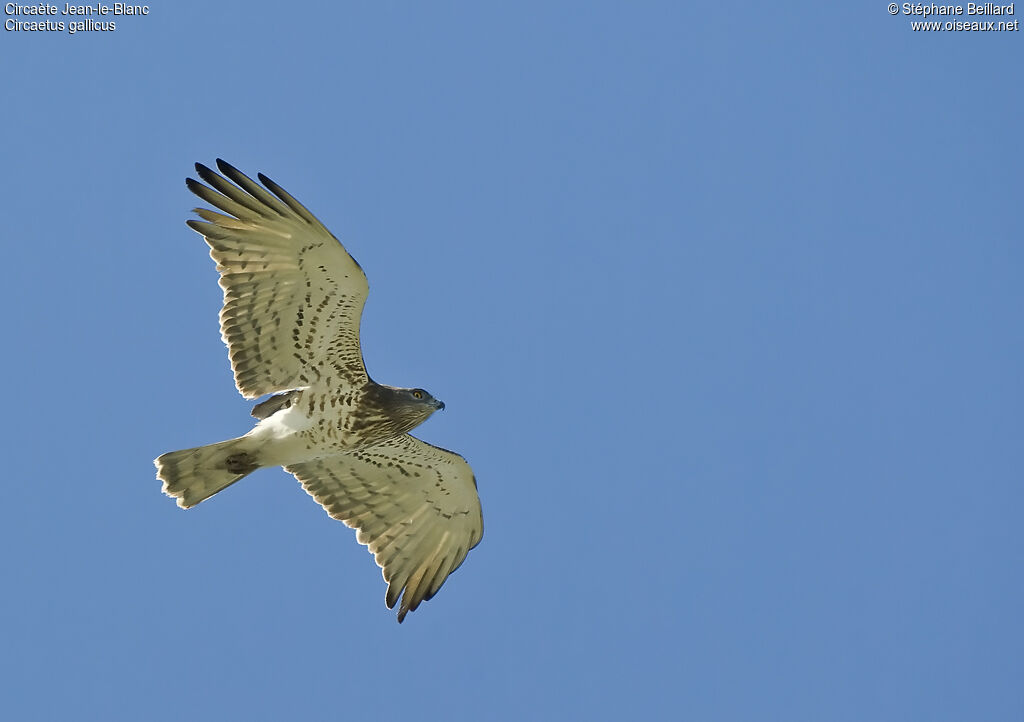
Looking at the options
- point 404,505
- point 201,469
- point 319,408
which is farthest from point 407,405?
point 201,469

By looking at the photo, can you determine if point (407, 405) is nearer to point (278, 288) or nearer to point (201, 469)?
point (278, 288)

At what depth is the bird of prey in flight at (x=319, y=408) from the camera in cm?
1273

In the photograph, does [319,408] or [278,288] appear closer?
[278,288]

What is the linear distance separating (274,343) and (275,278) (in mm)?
662

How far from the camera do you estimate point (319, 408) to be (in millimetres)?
13266

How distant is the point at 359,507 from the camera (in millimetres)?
14242

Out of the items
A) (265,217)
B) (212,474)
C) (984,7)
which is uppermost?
(984,7)

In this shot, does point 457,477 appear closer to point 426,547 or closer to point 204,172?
point 426,547

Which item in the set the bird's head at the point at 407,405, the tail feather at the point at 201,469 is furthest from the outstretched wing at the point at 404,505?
the tail feather at the point at 201,469

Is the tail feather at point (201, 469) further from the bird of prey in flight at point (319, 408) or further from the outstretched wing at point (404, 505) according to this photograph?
the outstretched wing at point (404, 505)

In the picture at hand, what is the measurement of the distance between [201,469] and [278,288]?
5.99ft

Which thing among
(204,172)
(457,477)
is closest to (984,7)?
(457,477)

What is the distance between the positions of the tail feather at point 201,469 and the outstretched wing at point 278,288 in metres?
0.62

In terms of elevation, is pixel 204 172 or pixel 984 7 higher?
pixel 984 7
